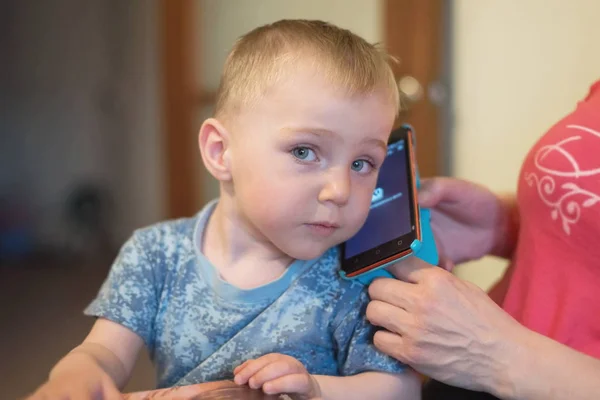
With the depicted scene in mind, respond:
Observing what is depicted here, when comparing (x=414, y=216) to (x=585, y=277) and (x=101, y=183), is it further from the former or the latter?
(x=101, y=183)

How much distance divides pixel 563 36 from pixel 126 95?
2.39 meters

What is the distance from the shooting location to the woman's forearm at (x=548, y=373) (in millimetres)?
661

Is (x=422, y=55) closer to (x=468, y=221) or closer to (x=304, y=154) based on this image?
(x=468, y=221)

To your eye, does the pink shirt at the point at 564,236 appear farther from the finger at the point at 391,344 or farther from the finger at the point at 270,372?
the finger at the point at 270,372

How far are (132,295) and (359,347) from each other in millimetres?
305

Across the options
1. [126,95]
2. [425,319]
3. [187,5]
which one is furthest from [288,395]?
Answer: [126,95]

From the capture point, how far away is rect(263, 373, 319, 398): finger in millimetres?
619

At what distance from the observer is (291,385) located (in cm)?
62

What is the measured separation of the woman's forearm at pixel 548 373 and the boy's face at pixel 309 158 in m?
0.24

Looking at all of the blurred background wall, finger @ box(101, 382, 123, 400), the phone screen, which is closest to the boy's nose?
the phone screen

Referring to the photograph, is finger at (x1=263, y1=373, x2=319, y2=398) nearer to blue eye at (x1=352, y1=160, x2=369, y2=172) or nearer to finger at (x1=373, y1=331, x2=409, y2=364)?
finger at (x1=373, y1=331, x2=409, y2=364)

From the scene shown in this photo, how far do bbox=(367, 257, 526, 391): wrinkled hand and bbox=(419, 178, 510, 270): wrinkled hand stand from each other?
238mm

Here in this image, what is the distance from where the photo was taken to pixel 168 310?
0.80 m

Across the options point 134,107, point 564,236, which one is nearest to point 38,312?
point 134,107
